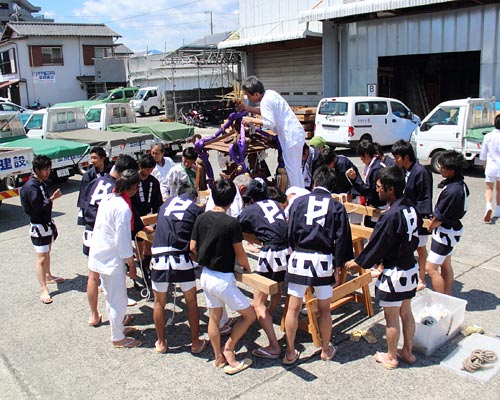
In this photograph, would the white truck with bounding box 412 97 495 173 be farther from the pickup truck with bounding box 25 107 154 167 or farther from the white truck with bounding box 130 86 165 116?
the white truck with bounding box 130 86 165 116


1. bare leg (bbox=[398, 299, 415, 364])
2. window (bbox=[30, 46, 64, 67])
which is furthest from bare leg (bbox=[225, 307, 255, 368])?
window (bbox=[30, 46, 64, 67])

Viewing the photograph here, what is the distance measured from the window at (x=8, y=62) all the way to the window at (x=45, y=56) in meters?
1.82

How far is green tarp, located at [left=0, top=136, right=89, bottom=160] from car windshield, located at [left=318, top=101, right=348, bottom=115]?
7.55 m

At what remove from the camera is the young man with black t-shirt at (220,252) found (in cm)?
407

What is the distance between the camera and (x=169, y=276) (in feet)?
14.3

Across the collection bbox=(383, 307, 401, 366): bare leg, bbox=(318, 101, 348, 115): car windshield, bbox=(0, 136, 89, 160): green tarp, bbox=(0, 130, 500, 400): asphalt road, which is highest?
bbox=(318, 101, 348, 115): car windshield

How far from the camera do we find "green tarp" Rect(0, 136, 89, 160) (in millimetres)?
11461

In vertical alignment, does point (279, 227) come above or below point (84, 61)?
below

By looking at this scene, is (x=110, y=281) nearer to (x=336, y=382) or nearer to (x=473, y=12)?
(x=336, y=382)

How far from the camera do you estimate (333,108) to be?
15.6 meters

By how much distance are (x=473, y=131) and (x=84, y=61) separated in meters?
35.5

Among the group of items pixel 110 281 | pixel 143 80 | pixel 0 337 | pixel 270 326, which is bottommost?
pixel 0 337

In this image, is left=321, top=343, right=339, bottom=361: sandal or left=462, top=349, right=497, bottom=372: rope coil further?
left=321, top=343, right=339, bottom=361: sandal

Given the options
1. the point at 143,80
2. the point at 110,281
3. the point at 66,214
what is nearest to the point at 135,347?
the point at 110,281
